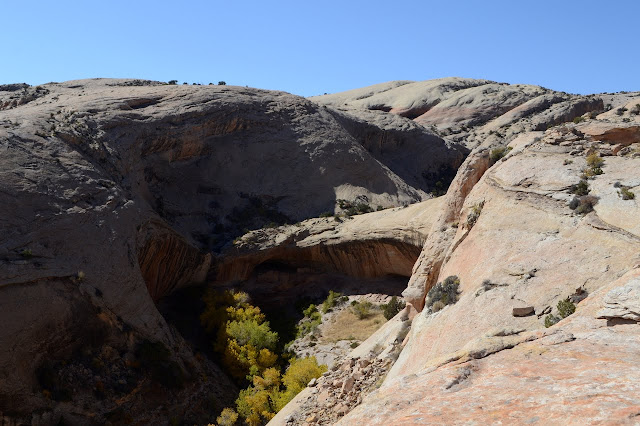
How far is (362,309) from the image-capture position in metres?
35.1

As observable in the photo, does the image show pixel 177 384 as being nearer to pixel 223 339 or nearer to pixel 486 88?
pixel 223 339

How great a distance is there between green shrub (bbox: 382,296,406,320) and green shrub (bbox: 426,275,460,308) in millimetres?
14204

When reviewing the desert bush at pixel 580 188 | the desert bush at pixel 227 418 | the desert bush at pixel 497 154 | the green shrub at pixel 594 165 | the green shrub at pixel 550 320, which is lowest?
the desert bush at pixel 227 418

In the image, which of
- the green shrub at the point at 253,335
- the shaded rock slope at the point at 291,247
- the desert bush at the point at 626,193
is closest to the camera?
the shaded rock slope at the point at 291,247

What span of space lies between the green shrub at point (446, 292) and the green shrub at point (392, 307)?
1420cm

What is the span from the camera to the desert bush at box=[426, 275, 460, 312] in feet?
56.1

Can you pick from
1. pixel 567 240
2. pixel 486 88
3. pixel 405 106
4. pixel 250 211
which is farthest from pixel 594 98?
pixel 567 240

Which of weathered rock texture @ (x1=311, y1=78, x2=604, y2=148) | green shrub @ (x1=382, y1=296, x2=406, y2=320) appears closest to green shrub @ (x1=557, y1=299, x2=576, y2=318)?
green shrub @ (x1=382, y1=296, x2=406, y2=320)

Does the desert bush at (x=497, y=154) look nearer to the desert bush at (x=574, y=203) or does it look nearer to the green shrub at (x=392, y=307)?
the desert bush at (x=574, y=203)

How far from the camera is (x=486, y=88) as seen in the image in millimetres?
78938

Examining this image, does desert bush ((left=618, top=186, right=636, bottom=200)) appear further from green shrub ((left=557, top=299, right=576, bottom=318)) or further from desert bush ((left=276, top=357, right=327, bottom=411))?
desert bush ((left=276, top=357, right=327, bottom=411))

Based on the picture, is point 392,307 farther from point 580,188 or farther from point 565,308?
point 565,308

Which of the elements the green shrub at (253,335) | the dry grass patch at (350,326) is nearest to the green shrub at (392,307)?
the dry grass patch at (350,326)

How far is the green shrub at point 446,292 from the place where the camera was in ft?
56.1
